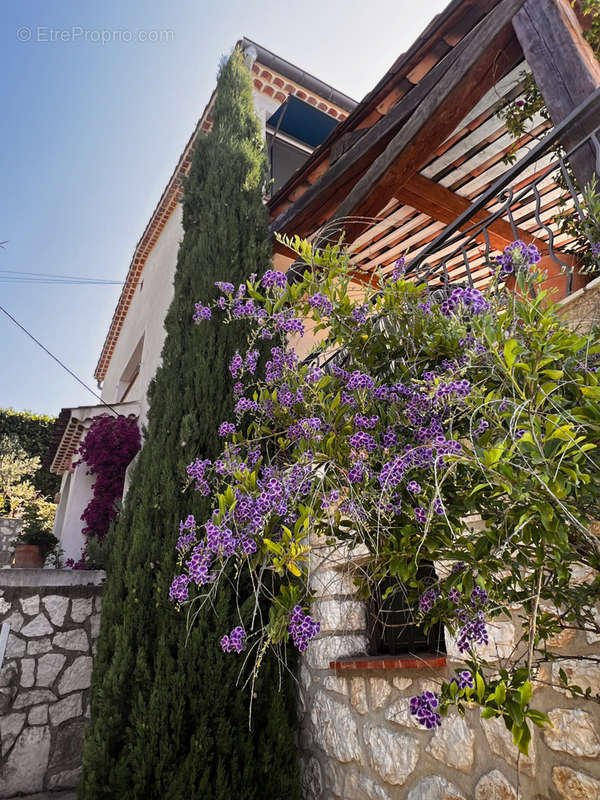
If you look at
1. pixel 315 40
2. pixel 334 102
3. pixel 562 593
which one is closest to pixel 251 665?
pixel 562 593

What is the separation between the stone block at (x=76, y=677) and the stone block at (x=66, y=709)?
2.3 inches

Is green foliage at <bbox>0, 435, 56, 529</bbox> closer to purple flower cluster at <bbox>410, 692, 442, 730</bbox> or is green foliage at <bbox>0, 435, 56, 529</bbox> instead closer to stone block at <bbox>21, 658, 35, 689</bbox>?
stone block at <bbox>21, 658, 35, 689</bbox>

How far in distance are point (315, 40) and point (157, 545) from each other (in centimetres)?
691

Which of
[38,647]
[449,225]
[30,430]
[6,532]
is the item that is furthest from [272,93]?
[30,430]

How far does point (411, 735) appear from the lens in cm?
247

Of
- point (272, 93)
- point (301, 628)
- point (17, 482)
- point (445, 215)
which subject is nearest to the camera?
point (301, 628)

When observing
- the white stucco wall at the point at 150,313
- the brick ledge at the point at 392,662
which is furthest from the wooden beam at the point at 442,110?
the brick ledge at the point at 392,662

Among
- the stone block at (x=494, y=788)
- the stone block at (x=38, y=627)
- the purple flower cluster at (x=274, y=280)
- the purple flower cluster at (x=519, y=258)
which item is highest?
the purple flower cluster at (x=274, y=280)

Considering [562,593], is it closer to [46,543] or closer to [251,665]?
[251,665]

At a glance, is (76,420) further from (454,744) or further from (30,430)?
(30,430)

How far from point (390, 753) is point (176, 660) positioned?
4.21 feet

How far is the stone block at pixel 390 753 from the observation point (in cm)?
245

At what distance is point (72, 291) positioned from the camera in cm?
1152

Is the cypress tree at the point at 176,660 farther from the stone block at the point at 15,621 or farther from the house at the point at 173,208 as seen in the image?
the house at the point at 173,208
